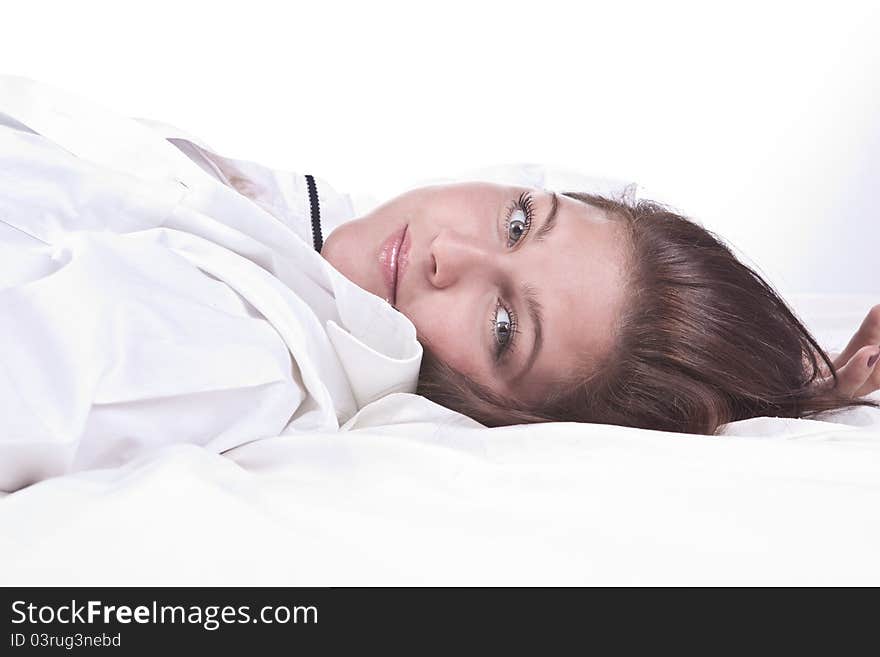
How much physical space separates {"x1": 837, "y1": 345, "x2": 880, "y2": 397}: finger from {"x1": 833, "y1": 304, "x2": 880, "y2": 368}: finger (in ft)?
0.24

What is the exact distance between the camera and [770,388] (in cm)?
128

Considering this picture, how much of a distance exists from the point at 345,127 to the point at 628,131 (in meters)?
0.86

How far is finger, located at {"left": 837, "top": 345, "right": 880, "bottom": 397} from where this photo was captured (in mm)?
1459

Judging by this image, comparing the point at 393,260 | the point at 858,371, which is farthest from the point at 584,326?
the point at 858,371

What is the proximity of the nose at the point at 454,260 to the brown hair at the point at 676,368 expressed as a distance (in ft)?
0.33

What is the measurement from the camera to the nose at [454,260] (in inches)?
49.0

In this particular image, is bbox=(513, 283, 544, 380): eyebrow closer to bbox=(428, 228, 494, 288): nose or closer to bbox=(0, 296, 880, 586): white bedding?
bbox=(428, 228, 494, 288): nose

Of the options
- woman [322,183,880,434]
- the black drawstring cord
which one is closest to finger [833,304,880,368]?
woman [322,183,880,434]

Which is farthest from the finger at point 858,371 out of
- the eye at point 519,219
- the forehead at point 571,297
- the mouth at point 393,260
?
the mouth at point 393,260

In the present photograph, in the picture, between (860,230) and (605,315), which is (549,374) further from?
(860,230)

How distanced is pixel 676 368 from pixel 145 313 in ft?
2.44

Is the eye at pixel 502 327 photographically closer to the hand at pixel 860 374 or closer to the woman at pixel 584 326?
the woman at pixel 584 326

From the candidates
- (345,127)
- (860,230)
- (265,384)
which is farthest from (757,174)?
(265,384)

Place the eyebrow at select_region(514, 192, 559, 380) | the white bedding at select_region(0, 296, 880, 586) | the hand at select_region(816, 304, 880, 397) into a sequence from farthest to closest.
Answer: the hand at select_region(816, 304, 880, 397), the eyebrow at select_region(514, 192, 559, 380), the white bedding at select_region(0, 296, 880, 586)
